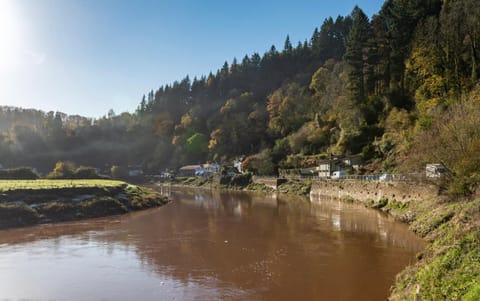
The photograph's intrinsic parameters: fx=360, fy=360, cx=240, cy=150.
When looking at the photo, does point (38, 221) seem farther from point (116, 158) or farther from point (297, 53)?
point (297, 53)

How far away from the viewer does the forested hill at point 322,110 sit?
3894 cm

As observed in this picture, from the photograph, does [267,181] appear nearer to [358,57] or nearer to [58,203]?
[358,57]

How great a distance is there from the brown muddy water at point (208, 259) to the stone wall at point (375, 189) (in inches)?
122

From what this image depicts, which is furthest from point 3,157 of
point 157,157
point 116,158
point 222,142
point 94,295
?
point 94,295

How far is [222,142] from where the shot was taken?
99.2 meters

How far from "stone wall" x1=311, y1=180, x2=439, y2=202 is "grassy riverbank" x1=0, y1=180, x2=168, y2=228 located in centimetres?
2241

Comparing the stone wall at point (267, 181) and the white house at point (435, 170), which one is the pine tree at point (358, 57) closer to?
the stone wall at point (267, 181)

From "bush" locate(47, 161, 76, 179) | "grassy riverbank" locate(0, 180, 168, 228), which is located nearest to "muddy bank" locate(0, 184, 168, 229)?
"grassy riverbank" locate(0, 180, 168, 228)

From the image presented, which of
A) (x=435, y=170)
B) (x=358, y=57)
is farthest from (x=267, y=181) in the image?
(x=435, y=170)

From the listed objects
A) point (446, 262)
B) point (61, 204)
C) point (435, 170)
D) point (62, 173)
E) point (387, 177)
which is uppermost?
point (435, 170)

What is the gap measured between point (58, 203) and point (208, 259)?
19648mm

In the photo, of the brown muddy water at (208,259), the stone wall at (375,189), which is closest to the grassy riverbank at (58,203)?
the brown muddy water at (208,259)

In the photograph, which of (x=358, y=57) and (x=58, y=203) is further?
(x=358, y=57)

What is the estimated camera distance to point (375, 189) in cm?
3488
